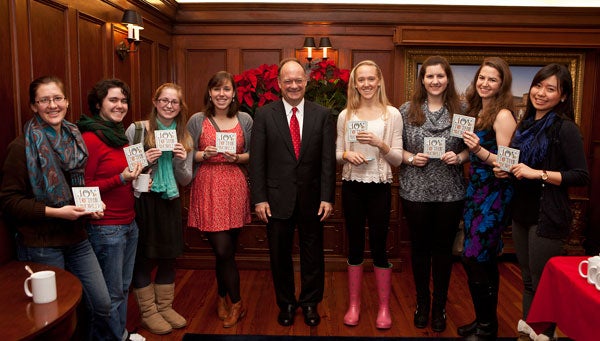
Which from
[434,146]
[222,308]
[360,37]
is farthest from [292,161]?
[360,37]

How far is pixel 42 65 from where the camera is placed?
108 inches

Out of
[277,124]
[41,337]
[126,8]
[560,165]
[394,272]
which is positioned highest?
[126,8]

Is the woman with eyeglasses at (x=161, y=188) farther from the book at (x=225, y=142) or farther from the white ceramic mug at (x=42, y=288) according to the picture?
the white ceramic mug at (x=42, y=288)

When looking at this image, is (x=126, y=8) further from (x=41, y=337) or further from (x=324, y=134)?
(x=41, y=337)

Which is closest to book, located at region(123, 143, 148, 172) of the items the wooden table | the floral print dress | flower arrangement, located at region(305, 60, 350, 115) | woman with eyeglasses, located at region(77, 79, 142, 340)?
woman with eyeglasses, located at region(77, 79, 142, 340)

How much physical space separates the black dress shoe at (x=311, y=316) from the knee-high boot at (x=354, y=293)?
0.20 metres

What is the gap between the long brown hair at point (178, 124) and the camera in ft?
9.46

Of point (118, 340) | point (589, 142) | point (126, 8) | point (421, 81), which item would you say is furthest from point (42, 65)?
point (589, 142)

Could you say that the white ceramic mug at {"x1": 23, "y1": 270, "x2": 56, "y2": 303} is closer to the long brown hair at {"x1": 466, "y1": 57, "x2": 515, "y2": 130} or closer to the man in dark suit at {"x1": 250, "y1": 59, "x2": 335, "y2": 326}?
the man in dark suit at {"x1": 250, "y1": 59, "x2": 335, "y2": 326}

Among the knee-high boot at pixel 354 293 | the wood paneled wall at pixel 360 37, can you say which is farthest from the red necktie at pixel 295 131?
the wood paneled wall at pixel 360 37

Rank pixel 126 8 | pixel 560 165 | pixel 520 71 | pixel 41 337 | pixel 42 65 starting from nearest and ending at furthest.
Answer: pixel 41 337
pixel 560 165
pixel 42 65
pixel 126 8
pixel 520 71

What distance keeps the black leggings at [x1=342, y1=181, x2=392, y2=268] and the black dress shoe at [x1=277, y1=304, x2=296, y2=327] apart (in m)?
0.60

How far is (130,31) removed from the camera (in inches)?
147

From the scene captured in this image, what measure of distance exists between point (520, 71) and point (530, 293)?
10.1 ft
